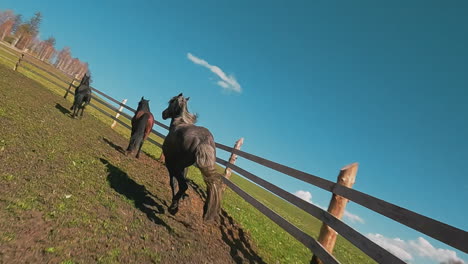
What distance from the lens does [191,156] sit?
6457 mm

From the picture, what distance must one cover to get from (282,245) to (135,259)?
218 inches

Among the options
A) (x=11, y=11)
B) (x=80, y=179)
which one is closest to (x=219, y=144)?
(x=80, y=179)

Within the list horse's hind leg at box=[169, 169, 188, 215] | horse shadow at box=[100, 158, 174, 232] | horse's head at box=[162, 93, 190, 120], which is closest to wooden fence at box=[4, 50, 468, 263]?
horse's hind leg at box=[169, 169, 188, 215]

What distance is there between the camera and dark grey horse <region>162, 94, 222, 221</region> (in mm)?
5953

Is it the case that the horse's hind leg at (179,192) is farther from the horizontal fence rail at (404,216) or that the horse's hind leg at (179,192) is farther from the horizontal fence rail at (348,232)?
the horizontal fence rail at (404,216)

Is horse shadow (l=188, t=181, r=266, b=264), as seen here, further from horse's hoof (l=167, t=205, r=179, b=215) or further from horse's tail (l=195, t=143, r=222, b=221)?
horse's hoof (l=167, t=205, r=179, b=215)

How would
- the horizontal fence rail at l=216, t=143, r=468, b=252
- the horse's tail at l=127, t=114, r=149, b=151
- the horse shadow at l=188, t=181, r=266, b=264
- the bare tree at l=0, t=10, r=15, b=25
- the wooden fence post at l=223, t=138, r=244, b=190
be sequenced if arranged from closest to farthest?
1. the horizontal fence rail at l=216, t=143, r=468, b=252
2. the horse shadow at l=188, t=181, r=266, b=264
3. the wooden fence post at l=223, t=138, r=244, b=190
4. the horse's tail at l=127, t=114, r=149, b=151
5. the bare tree at l=0, t=10, r=15, b=25

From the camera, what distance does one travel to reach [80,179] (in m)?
6.44

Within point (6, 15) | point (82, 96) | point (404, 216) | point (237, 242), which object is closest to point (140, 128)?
point (237, 242)

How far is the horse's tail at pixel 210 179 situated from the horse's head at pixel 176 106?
5.79 feet

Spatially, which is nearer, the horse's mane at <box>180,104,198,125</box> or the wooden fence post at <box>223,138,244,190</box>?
the horse's mane at <box>180,104,198,125</box>

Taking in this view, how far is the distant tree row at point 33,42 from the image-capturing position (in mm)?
112500

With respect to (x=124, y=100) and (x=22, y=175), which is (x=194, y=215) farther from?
(x=124, y=100)

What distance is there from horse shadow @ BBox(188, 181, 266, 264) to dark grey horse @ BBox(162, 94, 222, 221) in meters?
0.83
